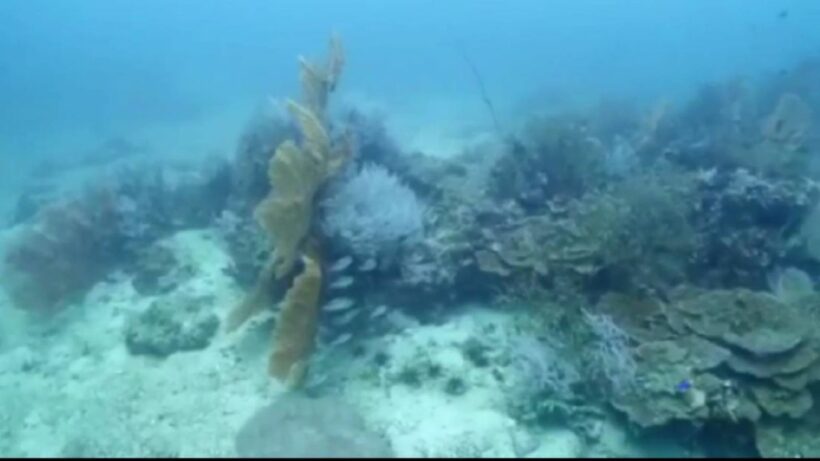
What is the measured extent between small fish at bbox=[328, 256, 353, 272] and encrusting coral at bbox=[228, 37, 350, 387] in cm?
16

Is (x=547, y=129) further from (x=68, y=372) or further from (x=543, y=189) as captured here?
(x=68, y=372)

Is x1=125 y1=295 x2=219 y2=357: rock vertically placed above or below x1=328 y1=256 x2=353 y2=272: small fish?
above

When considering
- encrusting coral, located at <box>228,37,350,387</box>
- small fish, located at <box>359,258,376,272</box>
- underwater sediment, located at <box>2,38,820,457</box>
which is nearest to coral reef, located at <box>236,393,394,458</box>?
underwater sediment, located at <box>2,38,820,457</box>

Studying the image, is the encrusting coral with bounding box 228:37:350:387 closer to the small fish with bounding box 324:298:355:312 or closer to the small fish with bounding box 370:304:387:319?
the small fish with bounding box 324:298:355:312

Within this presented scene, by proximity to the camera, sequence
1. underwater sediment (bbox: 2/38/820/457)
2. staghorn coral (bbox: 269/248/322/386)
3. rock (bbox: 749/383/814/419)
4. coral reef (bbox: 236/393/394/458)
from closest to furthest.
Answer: coral reef (bbox: 236/393/394/458)
rock (bbox: 749/383/814/419)
underwater sediment (bbox: 2/38/820/457)
staghorn coral (bbox: 269/248/322/386)

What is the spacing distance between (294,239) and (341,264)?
0.56 meters

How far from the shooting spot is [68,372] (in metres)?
8.47

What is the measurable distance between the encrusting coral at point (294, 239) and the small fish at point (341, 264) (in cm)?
16

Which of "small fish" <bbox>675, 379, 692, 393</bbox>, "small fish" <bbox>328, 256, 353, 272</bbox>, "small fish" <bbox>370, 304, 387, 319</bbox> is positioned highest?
"small fish" <bbox>328, 256, 353, 272</bbox>

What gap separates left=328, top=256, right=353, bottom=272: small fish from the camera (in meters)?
7.48

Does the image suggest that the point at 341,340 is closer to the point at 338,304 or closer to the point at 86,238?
the point at 338,304

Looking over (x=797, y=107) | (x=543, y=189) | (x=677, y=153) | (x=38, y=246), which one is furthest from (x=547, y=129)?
(x=38, y=246)

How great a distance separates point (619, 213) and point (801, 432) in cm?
311

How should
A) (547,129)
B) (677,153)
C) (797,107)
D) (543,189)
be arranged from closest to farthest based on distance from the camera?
(543,189), (547,129), (677,153), (797,107)
